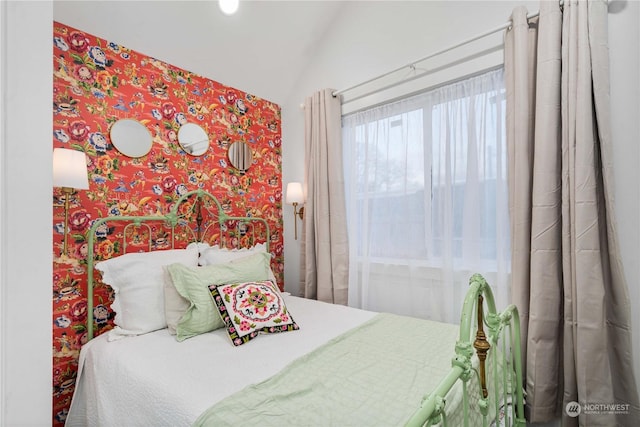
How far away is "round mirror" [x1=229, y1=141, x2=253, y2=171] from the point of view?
9.07 feet

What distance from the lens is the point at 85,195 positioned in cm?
194

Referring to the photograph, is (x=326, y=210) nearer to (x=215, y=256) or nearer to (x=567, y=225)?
(x=215, y=256)

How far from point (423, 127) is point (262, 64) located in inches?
62.6

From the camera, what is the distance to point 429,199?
7.23 ft

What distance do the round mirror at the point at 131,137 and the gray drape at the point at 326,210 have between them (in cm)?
131

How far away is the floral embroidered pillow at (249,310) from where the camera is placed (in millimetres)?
1637

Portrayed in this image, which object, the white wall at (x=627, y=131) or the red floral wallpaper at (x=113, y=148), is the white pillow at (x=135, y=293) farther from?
the white wall at (x=627, y=131)

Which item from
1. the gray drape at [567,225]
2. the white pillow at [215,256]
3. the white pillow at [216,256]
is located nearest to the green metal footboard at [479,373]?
the gray drape at [567,225]

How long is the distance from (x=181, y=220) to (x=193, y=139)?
0.67 metres

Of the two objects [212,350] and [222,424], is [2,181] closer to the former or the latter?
[222,424]

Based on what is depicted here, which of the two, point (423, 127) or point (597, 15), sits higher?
point (597, 15)

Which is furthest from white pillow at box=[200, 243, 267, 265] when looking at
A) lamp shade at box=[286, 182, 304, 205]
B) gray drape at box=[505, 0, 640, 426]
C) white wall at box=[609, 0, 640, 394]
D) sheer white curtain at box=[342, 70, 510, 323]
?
white wall at box=[609, 0, 640, 394]

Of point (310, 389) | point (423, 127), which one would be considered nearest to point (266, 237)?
point (423, 127)

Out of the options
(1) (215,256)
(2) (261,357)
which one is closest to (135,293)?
(1) (215,256)
